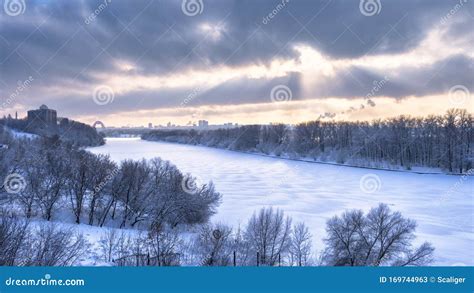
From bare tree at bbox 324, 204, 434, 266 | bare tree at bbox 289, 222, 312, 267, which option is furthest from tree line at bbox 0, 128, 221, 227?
bare tree at bbox 324, 204, 434, 266

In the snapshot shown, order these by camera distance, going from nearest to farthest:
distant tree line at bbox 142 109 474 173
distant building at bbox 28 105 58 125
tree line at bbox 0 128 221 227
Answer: tree line at bbox 0 128 221 227
distant tree line at bbox 142 109 474 173
distant building at bbox 28 105 58 125

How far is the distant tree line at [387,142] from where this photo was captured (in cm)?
4403

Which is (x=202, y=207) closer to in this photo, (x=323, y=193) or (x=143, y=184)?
(x=143, y=184)

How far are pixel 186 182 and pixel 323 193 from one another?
39.2ft

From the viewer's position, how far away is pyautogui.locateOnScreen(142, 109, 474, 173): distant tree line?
1734 inches

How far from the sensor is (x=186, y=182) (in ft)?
67.5

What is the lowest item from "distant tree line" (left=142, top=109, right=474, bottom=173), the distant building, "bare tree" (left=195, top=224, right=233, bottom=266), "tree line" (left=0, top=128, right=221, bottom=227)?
"bare tree" (left=195, top=224, right=233, bottom=266)

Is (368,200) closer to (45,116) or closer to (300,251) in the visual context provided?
(300,251)

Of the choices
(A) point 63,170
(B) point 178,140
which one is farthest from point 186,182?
(B) point 178,140

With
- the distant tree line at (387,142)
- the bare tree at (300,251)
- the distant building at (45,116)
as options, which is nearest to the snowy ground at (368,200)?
the bare tree at (300,251)

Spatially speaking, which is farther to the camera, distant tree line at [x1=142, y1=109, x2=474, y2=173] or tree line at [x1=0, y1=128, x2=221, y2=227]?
distant tree line at [x1=142, y1=109, x2=474, y2=173]

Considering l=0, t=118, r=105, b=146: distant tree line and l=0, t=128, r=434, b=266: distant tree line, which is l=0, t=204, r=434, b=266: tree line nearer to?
l=0, t=128, r=434, b=266: distant tree line

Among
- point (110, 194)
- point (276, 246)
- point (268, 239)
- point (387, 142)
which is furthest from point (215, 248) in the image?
point (387, 142)

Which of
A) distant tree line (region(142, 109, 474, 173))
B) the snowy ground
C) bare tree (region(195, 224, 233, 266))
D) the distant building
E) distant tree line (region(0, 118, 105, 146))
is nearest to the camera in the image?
bare tree (region(195, 224, 233, 266))
